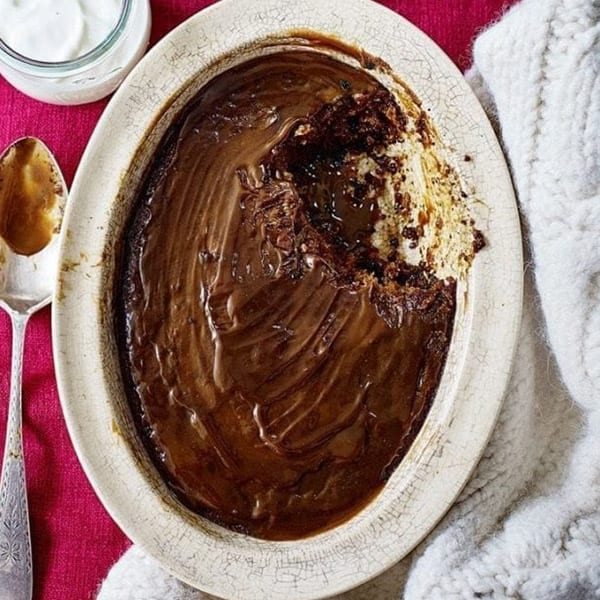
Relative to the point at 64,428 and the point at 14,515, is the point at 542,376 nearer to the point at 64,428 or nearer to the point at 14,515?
the point at 64,428

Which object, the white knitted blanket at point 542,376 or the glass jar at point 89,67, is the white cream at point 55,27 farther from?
the white knitted blanket at point 542,376

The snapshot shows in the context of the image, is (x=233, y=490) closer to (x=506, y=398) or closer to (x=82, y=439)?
(x=82, y=439)

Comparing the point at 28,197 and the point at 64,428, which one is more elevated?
the point at 28,197

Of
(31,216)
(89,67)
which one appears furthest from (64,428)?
(89,67)

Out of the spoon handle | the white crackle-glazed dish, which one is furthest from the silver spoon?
the white crackle-glazed dish

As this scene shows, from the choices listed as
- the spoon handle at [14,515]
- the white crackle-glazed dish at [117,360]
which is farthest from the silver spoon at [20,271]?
the white crackle-glazed dish at [117,360]

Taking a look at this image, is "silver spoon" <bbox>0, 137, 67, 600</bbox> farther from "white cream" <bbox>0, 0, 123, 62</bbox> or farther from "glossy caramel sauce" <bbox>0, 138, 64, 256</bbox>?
"white cream" <bbox>0, 0, 123, 62</bbox>
